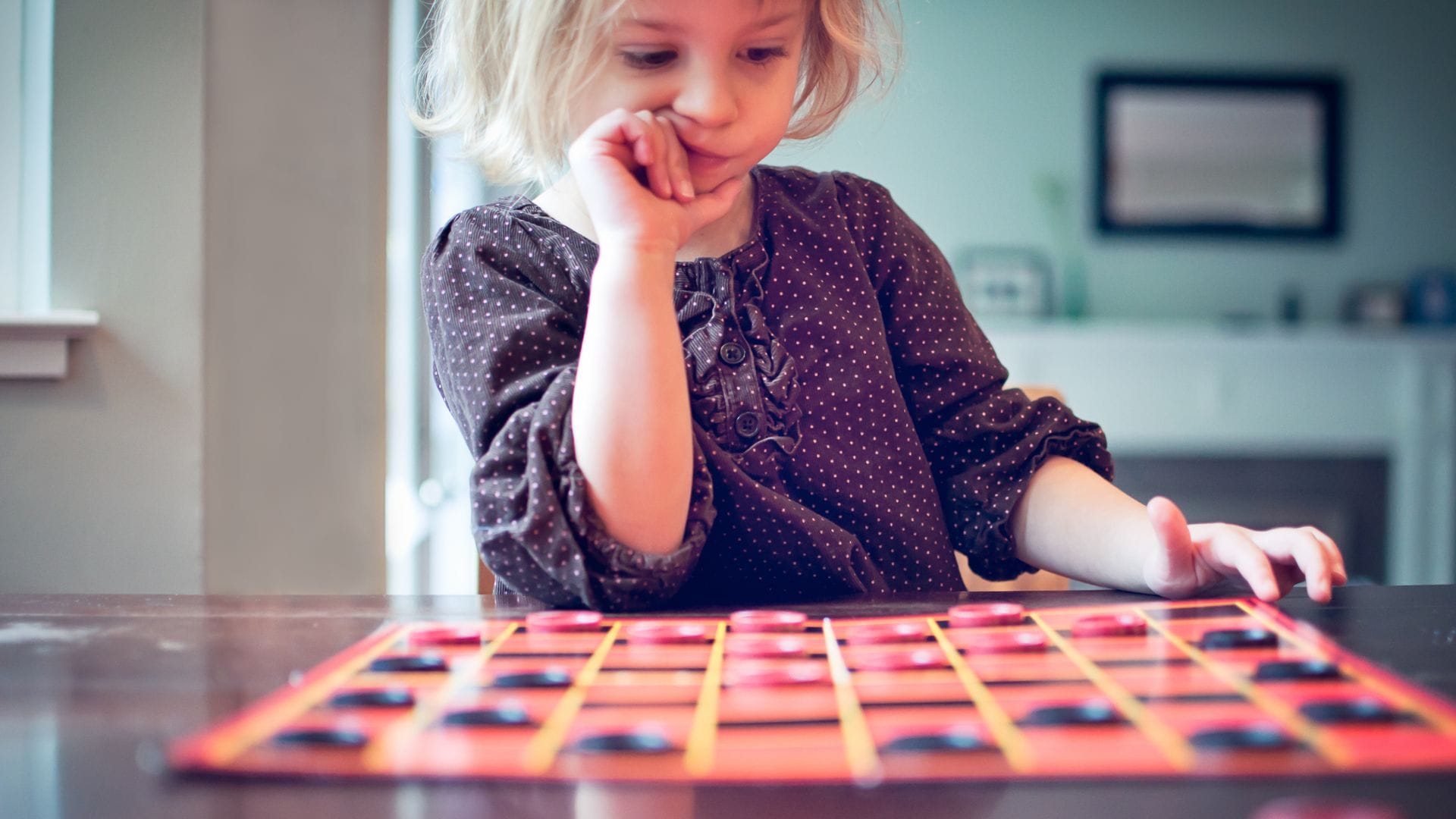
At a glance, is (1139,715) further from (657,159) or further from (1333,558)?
(657,159)

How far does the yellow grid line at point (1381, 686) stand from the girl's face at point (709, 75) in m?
0.45

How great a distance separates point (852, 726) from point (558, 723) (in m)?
0.11

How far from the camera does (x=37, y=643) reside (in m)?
0.61

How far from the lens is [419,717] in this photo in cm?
43

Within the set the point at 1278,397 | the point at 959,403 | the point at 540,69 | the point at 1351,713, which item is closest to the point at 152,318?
the point at 540,69

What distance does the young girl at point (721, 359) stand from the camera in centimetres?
71

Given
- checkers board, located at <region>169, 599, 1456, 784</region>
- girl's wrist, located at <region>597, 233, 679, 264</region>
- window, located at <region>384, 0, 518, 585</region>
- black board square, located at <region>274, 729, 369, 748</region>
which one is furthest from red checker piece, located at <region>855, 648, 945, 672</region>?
window, located at <region>384, 0, 518, 585</region>

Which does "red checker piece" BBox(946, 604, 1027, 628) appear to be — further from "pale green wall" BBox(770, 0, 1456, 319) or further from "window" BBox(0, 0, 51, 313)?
"pale green wall" BBox(770, 0, 1456, 319)

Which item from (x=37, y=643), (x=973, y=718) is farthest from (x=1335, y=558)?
(x=37, y=643)

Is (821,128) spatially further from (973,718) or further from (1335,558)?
(973,718)

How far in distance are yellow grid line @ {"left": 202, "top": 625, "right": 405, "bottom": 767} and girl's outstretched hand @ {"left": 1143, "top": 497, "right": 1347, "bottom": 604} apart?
45 centimetres

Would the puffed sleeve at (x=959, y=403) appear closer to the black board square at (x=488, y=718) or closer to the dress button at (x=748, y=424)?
the dress button at (x=748, y=424)

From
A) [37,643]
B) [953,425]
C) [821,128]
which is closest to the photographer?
[37,643]

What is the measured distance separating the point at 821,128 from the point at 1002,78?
313 cm
